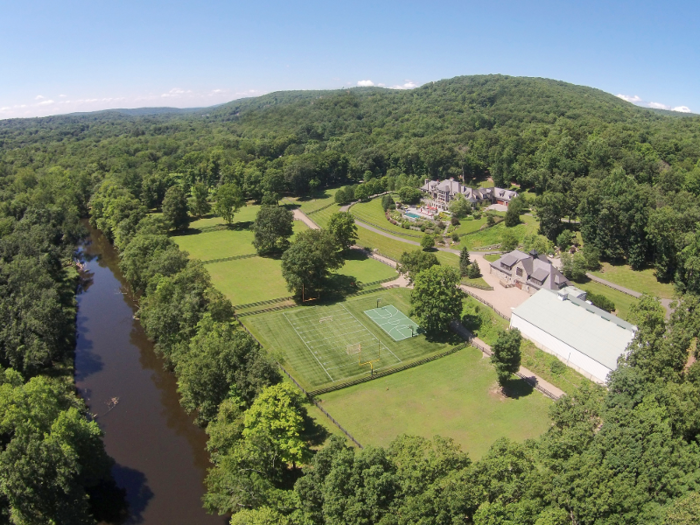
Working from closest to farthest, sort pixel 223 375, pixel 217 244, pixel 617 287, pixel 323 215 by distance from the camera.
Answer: pixel 223 375 < pixel 617 287 < pixel 217 244 < pixel 323 215

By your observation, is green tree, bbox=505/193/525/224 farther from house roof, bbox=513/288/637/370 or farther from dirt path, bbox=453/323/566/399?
dirt path, bbox=453/323/566/399

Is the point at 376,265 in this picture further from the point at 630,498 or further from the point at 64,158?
the point at 64,158

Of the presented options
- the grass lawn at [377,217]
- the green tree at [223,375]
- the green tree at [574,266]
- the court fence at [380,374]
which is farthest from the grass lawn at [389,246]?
the green tree at [223,375]

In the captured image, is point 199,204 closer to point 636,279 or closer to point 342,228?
point 342,228

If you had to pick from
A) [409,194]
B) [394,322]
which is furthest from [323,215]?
[394,322]

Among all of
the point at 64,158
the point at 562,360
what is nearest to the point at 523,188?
the point at 562,360

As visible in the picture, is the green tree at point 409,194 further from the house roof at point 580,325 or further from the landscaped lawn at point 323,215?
the house roof at point 580,325

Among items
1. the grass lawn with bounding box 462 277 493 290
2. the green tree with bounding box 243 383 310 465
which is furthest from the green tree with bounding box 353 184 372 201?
the green tree with bounding box 243 383 310 465
